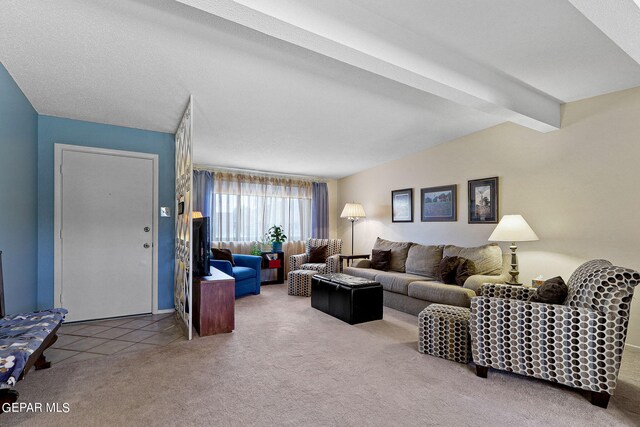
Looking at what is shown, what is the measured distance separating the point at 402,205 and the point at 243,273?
2832 millimetres

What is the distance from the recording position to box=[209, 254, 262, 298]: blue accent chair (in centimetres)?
466

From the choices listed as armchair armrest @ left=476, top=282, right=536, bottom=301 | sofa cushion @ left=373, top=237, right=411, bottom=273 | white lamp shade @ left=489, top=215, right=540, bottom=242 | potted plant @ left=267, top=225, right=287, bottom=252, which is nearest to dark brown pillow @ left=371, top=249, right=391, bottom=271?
sofa cushion @ left=373, top=237, right=411, bottom=273

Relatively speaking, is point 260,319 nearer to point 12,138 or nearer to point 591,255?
point 12,138

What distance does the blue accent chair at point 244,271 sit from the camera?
466 centimetres

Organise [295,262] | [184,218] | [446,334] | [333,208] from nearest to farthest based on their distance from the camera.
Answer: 1. [446,334]
2. [184,218]
3. [295,262]
4. [333,208]

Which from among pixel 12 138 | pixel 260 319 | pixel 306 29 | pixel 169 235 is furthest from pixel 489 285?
pixel 12 138

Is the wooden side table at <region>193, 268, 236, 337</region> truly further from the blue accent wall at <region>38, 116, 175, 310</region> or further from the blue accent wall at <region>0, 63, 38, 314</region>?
the blue accent wall at <region>0, 63, 38, 314</region>

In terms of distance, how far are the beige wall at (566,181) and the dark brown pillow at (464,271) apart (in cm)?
57

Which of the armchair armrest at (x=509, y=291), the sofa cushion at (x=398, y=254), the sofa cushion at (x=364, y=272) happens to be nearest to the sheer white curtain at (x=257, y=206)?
the sofa cushion at (x=364, y=272)

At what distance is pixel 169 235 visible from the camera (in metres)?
4.11

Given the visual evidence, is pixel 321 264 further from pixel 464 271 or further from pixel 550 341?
pixel 550 341

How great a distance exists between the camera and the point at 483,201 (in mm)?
4195

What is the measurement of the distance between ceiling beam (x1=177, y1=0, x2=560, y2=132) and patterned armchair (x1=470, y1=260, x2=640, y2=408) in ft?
5.15

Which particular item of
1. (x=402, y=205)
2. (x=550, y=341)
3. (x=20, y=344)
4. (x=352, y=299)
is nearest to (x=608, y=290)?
(x=550, y=341)
